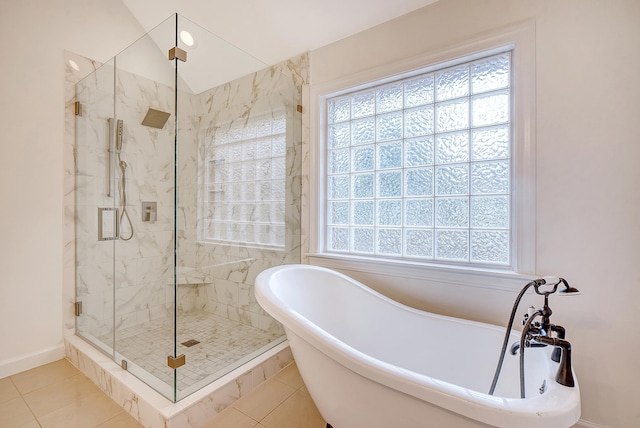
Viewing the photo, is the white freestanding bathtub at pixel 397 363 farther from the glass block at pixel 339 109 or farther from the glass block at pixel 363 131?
the glass block at pixel 339 109

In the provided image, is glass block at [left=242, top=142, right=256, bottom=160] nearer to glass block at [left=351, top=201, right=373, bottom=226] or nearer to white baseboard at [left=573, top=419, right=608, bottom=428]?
glass block at [left=351, top=201, right=373, bottom=226]

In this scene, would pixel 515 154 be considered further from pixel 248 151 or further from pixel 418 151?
pixel 248 151

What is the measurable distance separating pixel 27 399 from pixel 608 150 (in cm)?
336

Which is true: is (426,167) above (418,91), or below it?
below

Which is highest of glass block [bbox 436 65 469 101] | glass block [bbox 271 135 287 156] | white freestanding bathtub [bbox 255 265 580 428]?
glass block [bbox 436 65 469 101]

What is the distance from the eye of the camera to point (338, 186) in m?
2.30

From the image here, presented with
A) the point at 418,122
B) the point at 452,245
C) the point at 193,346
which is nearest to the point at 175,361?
the point at 193,346

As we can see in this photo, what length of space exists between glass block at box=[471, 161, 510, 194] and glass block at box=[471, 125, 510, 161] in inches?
1.8

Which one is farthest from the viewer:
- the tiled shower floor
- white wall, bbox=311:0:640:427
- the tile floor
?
the tiled shower floor

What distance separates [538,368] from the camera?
1113 millimetres

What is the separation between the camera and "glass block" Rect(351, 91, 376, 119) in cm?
214

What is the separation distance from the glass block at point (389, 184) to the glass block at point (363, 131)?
0.95ft

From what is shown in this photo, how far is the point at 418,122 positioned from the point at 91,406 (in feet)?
8.55

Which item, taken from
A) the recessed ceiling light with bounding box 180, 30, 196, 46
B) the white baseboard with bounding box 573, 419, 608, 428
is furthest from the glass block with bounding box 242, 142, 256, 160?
the white baseboard with bounding box 573, 419, 608, 428
